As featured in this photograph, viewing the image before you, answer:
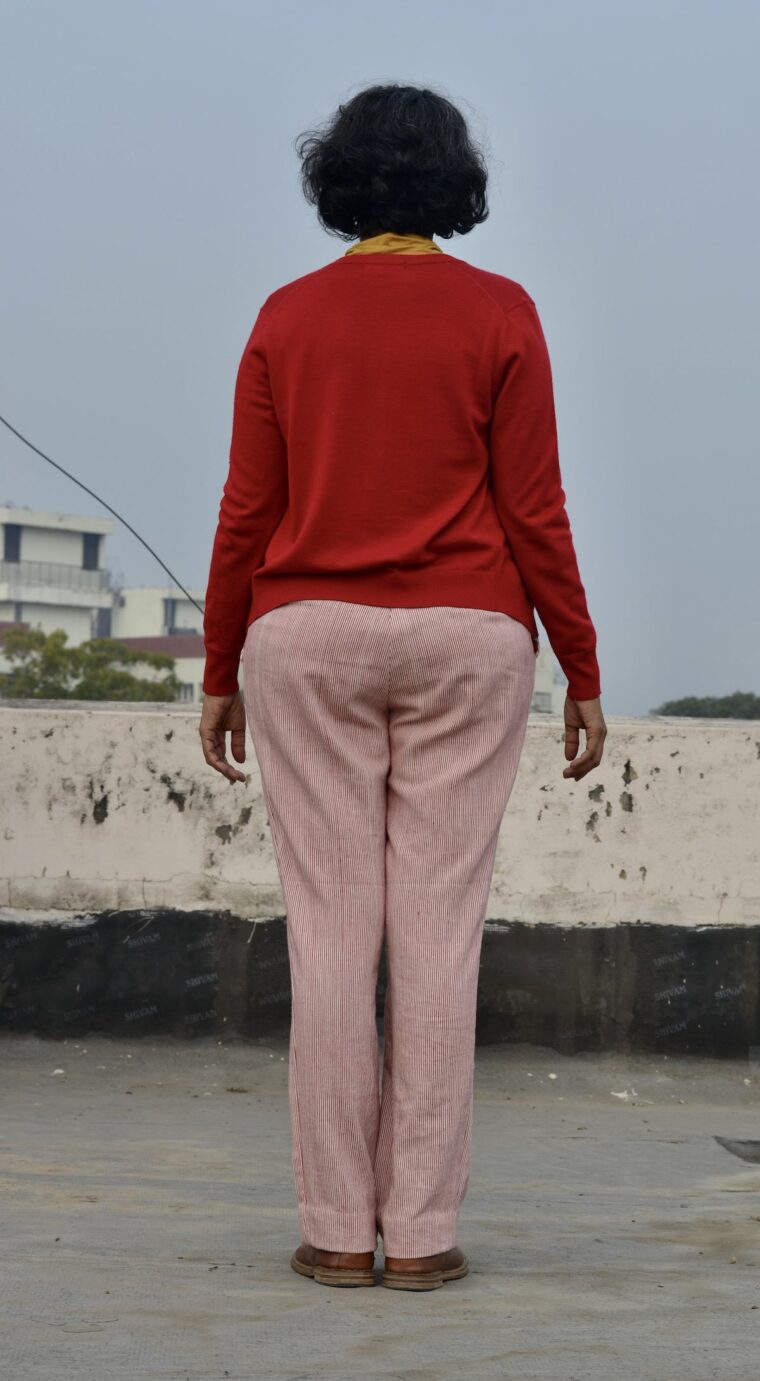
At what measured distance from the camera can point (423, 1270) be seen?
255cm

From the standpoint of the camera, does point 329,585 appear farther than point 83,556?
No

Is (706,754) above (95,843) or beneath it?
above

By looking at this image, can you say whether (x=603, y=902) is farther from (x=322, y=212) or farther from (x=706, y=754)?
(x=322, y=212)

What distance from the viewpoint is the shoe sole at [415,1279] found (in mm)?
2527

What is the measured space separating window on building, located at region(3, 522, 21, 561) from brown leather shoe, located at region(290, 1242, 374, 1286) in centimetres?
11259

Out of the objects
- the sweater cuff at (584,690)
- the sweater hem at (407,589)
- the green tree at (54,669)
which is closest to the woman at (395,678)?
the sweater hem at (407,589)

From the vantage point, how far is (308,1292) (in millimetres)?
2461

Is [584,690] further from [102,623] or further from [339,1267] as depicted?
[102,623]

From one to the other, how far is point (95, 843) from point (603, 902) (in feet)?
4.83

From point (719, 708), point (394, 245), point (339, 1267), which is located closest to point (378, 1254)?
point (339, 1267)

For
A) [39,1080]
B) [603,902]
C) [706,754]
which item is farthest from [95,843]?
[706,754]

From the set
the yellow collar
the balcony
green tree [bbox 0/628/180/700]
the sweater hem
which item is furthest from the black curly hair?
the balcony

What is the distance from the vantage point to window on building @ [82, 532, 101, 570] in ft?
383

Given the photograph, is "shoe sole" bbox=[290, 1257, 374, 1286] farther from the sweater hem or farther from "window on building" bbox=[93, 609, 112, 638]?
"window on building" bbox=[93, 609, 112, 638]
